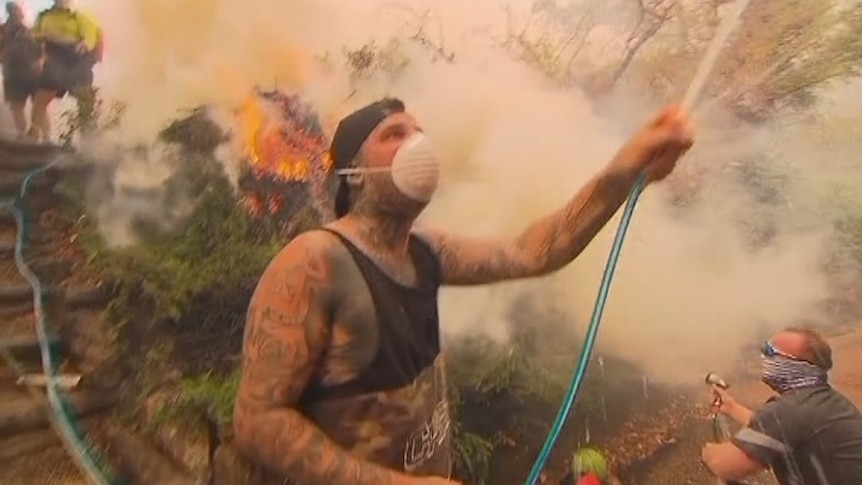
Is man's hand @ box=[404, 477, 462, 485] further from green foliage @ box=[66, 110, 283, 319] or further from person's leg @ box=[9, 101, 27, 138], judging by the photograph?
person's leg @ box=[9, 101, 27, 138]

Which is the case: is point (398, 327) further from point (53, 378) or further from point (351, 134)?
point (53, 378)

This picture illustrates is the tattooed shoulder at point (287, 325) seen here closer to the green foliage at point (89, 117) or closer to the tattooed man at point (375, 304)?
the tattooed man at point (375, 304)

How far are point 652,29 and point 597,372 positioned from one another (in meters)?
0.45

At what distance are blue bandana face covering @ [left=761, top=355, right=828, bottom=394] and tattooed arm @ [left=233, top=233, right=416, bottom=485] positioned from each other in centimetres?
48

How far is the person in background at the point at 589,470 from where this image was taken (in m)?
1.41

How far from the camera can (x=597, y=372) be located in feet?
4.67

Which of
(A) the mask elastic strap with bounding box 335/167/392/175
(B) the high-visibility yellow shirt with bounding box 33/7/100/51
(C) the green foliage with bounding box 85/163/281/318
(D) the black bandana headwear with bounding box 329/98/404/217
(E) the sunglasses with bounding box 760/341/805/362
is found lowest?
(E) the sunglasses with bounding box 760/341/805/362

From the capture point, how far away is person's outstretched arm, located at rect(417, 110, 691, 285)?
1439 millimetres

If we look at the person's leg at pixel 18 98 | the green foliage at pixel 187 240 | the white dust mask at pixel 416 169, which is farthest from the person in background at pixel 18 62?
the white dust mask at pixel 416 169

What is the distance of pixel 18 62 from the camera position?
1568mm

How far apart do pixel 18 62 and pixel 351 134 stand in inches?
19.7

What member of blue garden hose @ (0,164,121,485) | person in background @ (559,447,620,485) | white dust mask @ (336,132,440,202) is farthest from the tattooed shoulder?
person in background @ (559,447,620,485)

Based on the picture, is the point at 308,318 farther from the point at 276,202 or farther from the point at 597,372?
the point at 597,372

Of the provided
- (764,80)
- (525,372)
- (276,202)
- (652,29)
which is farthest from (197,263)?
(764,80)
